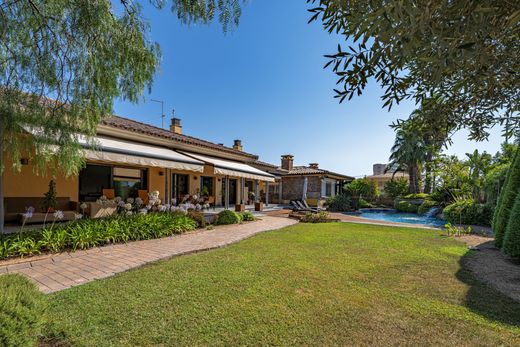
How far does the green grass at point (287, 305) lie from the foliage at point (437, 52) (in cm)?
397

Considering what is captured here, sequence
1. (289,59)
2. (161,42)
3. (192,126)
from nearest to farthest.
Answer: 1. (161,42)
2. (289,59)
3. (192,126)

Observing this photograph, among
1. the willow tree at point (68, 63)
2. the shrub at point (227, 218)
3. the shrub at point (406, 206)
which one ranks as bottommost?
the shrub at point (406, 206)

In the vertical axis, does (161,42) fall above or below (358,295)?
above

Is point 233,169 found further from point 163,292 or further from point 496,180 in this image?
point 496,180

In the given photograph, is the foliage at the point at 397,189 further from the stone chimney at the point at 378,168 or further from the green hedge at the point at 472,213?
the stone chimney at the point at 378,168

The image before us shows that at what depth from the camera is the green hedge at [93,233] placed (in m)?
9.34

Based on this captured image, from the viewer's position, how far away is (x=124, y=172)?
835 inches

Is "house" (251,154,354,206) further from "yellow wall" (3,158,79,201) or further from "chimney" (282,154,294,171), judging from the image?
"yellow wall" (3,158,79,201)

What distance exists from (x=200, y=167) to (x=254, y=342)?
1547cm

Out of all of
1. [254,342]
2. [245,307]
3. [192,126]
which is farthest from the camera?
[192,126]

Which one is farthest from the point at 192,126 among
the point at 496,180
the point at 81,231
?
the point at 496,180

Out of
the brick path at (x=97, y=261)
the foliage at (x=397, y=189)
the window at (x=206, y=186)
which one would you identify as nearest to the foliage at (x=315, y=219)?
the brick path at (x=97, y=261)

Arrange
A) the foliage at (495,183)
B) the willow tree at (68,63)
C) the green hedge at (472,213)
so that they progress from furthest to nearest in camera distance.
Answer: the green hedge at (472,213), the foliage at (495,183), the willow tree at (68,63)

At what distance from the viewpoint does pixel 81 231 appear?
1087 centimetres
